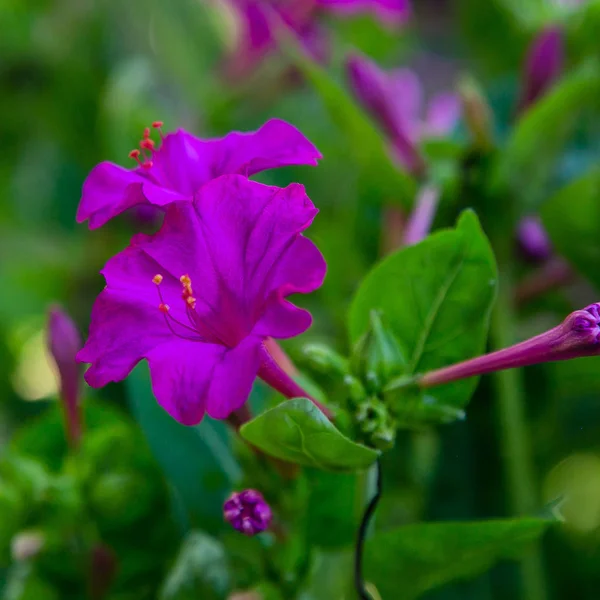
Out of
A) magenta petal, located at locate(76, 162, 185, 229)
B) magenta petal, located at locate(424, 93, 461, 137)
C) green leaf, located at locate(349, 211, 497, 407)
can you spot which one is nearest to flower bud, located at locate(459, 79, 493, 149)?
magenta petal, located at locate(424, 93, 461, 137)

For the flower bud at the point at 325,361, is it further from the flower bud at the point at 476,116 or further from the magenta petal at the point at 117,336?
the flower bud at the point at 476,116

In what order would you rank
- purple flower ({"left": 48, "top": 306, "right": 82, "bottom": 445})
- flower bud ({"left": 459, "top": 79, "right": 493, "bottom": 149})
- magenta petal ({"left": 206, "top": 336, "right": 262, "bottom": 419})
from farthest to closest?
flower bud ({"left": 459, "top": 79, "right": 493, "bottom": 149})
purple flower ({"left": 48, "top": 306, "right": 82, "bottom": 445})
magenta petal ({"left": 206, "top": 336, "right": 262, "bottom": 419})

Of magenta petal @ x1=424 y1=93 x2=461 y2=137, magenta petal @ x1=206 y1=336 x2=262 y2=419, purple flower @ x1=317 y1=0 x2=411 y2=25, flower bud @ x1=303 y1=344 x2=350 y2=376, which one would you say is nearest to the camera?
magenta petal @ x1=206 y1=336 x2=262 y2=419

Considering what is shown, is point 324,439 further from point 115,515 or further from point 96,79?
point 96,79

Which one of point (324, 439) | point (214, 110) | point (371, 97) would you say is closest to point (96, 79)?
point (214, 110)

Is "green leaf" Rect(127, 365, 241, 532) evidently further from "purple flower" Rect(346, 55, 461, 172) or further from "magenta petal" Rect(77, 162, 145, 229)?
"purple flower" Rect(346, 55, 461, 172)

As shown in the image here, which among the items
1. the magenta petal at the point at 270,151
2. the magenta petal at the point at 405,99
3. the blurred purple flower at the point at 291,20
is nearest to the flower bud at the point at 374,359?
the magenta petal at the point at 270,151
